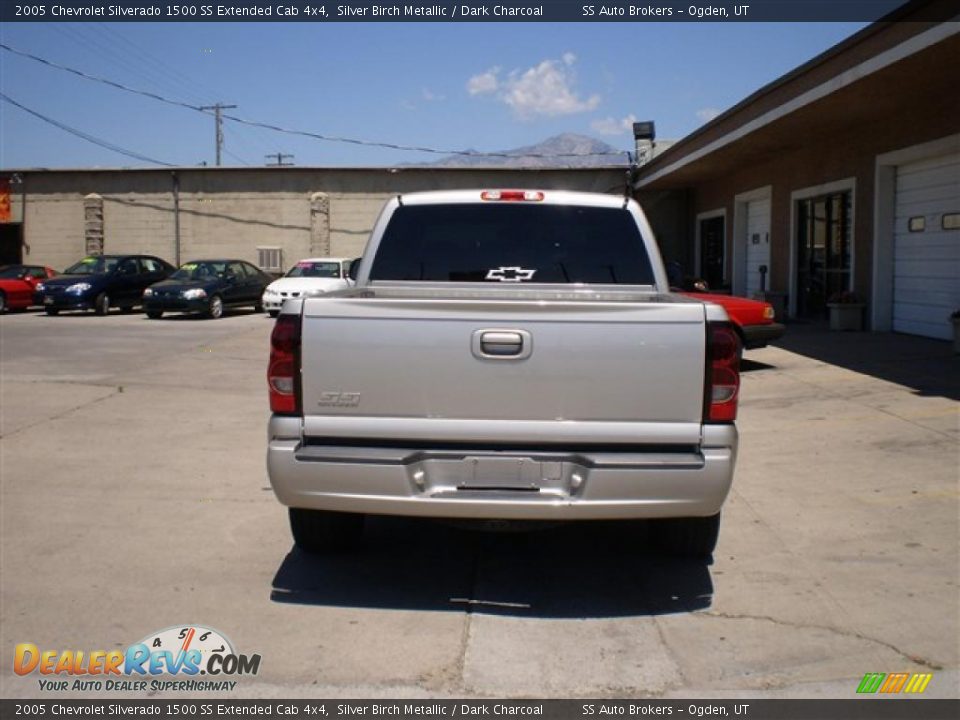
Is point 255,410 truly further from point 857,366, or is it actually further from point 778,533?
point 857,366

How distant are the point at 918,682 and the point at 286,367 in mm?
3015

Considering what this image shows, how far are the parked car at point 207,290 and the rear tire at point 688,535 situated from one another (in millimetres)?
18999

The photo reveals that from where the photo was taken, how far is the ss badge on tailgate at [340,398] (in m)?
4.20

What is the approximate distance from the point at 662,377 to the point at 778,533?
219 cm

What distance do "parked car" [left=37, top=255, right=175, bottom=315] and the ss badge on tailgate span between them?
69.7 ft

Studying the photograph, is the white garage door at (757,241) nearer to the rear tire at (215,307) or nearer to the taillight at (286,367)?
the rear tire at (215,307)

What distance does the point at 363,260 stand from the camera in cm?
580

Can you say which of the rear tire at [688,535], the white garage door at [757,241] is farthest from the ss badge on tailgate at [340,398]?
the white garage door at [757,241]

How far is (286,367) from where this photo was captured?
4242mm

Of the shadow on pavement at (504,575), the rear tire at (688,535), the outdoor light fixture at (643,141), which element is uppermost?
the outdoor light fixture at (643,141)

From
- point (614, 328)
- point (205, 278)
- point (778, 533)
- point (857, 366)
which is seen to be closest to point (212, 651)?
point (614, 328)

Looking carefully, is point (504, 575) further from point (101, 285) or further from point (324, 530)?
point (101, 285)

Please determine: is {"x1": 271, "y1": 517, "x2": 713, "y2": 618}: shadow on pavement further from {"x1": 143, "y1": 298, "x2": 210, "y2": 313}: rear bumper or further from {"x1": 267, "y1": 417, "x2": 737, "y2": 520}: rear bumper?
{"x1": 143, "y1": 298, "x2": 210, "y2": 313}: rear bumper

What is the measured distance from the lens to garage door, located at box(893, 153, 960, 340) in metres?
12.9
